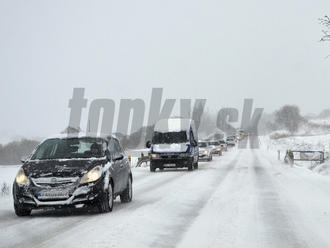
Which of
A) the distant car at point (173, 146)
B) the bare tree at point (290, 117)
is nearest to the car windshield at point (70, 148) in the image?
the distant car at point (173, 146)

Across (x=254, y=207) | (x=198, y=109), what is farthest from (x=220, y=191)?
(x=198, y=109)

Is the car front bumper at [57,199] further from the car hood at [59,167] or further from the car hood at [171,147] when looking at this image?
the car hood at [171,147]

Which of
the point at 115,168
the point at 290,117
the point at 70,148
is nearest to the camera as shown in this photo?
the point at 115,168

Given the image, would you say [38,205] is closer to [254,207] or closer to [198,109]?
[254,207]

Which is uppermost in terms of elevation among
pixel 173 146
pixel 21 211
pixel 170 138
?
pixel 170 138

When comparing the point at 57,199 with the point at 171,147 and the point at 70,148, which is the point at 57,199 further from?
the point at 171,147

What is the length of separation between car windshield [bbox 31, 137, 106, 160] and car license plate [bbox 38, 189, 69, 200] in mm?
1258

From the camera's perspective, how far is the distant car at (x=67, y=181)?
402 inches

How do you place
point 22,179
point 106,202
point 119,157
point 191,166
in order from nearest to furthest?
point 22,179 → point 106,202 → point 119,157 → point 191,166

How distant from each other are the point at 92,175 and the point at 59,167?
62 centimetres

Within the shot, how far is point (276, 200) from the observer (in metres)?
13.6

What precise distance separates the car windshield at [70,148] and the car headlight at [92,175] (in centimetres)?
80

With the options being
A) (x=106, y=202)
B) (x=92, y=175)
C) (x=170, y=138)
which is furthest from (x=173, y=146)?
(x=92, y=175)

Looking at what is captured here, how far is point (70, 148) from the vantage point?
12.0 metres
